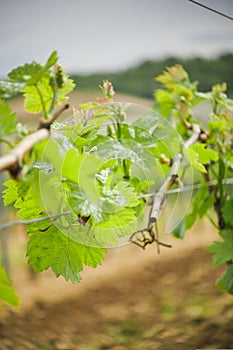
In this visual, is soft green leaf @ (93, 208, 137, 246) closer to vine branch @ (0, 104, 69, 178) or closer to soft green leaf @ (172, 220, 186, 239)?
vine branch @ (0, 104, 69, 178)

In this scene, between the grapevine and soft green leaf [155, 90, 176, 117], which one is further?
soft green leaf [155, 90, 176, 117]

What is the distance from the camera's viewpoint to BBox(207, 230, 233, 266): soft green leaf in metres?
0.93

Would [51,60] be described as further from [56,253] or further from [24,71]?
[56,253]

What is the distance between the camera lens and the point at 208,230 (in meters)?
2.98

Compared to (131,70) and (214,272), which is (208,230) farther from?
(131,70)

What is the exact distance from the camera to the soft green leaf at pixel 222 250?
931mm

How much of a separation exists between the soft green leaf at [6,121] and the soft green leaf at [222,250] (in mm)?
642

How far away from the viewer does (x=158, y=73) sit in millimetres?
3805

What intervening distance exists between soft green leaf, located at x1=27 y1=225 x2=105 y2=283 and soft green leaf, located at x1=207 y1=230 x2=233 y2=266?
46 cm

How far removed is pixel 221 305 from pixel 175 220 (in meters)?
1.11

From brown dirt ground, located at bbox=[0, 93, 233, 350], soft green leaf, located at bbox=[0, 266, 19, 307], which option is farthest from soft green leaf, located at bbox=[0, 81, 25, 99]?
brown dirt ground, located at bbox=[0, 93, 233, 350]

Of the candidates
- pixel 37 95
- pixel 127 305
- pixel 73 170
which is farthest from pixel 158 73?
pixel 73 170

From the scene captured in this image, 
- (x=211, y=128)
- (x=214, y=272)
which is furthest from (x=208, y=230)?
(x=211, y=128)

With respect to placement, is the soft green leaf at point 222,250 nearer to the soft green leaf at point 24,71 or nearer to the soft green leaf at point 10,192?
the soft green leaf at point 10,192
